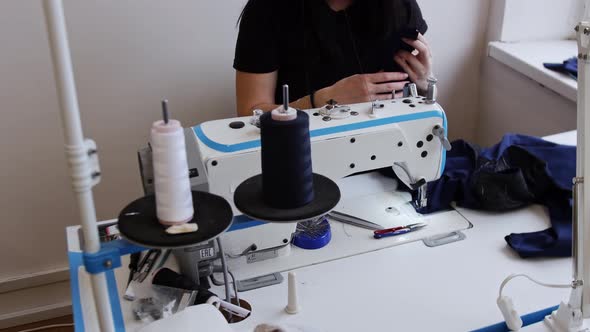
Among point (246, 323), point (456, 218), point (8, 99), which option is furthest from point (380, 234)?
point (8, 99)

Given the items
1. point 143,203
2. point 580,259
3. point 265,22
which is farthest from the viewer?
point 265,22

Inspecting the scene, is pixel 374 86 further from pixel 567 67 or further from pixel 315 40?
pixel 567 67

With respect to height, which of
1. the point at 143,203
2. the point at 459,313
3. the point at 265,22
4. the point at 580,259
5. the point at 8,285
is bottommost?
the point at 8,285

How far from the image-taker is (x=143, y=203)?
31.1 inches

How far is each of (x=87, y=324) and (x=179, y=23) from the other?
1.27 m

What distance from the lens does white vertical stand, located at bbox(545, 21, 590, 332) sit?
0.92 metres

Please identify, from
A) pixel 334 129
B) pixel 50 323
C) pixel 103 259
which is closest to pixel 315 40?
pixel 334 129

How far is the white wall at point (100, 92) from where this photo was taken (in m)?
1.95

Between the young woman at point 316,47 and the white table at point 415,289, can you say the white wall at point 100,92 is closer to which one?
the young woman at point 316,47

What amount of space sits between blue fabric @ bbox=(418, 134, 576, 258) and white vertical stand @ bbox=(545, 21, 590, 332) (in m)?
0.28

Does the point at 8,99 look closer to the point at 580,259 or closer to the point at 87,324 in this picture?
the point at 87,324

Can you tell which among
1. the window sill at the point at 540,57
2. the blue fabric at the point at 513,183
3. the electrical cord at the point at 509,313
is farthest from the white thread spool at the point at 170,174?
the window sill at the point at 540,57

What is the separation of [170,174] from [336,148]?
55cm

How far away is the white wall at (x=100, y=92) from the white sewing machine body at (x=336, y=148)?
94 cm
